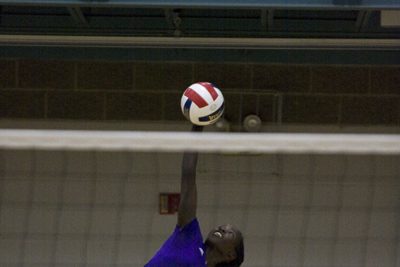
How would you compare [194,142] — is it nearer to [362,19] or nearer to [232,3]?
[232,3]

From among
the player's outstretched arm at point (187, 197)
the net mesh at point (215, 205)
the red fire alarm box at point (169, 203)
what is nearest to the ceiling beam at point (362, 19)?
the net mesh at point (215, 205)

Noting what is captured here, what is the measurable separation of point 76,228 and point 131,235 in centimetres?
51

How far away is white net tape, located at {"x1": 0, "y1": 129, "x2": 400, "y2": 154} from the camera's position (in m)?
3.44

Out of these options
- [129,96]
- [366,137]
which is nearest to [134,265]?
[129,96]

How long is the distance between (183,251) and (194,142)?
0.57m

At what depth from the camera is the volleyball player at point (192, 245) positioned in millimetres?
3707

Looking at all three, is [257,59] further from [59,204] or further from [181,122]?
[59,204]

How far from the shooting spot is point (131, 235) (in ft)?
23.1

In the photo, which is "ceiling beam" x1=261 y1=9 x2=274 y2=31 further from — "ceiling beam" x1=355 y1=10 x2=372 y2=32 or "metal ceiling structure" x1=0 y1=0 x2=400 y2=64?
"ceiling beam" x1=355 y1=10 x2=372 y2=32

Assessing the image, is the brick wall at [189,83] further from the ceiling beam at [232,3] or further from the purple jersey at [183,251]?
the purple jersey at [183,251]

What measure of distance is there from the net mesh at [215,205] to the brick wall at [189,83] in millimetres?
352

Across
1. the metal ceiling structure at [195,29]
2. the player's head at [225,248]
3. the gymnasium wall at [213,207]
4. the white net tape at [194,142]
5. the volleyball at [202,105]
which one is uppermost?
the metal ceiling structure at [195,29]

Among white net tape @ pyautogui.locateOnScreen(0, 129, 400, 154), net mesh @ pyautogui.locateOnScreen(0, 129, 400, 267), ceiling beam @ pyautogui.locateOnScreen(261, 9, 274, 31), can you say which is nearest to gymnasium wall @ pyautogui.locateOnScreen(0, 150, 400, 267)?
net mesh @ pyautogui.locateOnScreen(0, 129, 400, 267)

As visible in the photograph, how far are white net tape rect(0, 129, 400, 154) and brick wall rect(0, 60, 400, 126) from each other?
364 cm
